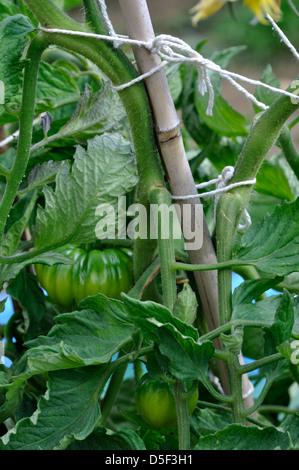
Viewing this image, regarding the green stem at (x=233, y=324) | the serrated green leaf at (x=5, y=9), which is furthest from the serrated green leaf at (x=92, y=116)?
the green stem at (x=233, y=324)

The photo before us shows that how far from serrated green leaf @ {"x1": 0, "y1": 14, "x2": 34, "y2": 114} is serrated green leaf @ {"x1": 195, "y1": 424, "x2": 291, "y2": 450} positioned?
263 mm

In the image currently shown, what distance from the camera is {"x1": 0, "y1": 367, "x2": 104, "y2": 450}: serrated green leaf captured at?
0.41 meters

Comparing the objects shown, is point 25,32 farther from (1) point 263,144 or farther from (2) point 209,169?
(2) point 209,169

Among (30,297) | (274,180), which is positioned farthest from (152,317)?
(274,180)

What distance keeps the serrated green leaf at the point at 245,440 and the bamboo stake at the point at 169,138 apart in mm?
152

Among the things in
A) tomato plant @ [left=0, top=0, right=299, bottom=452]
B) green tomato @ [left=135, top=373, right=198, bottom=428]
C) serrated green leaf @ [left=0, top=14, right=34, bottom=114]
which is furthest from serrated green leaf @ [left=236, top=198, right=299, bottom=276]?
serrated green leaf @ [left=0, top=14, right=34, bottom=114]

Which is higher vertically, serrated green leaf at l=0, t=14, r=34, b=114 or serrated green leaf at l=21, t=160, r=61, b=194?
serrated green leaf at l=0, t=14, r=34, b=114

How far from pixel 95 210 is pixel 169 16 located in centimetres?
439

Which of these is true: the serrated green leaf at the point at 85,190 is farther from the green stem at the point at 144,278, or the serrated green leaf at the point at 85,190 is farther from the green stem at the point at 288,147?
the green stem at the point at 288,147

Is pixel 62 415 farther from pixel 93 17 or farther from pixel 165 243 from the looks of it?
pixel 93 17

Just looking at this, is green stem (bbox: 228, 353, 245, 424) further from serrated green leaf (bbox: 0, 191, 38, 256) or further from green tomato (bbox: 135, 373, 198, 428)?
serrated green leaf (bbox: 0, 191, 38, 256)

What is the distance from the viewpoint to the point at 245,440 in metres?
0.38

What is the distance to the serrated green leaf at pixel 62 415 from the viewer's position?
0.41 metres
